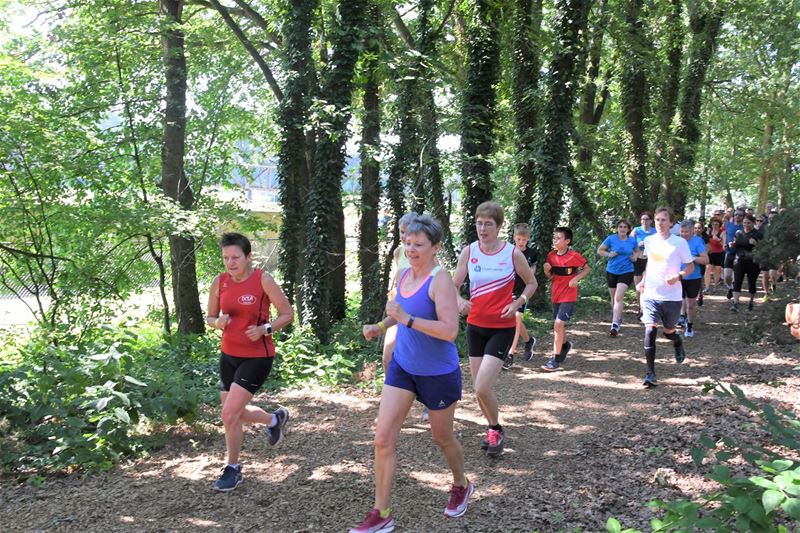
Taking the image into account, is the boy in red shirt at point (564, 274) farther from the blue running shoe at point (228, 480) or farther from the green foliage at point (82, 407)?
the blue running shoe at point (228, 480)

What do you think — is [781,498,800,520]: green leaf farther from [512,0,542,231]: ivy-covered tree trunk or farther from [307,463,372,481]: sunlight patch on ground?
[512,0,542,231]: ivy-covered tree trunk

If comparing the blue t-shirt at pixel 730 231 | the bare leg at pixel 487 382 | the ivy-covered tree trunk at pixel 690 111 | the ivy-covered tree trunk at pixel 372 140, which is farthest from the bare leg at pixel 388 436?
the ivy-covered tree trunk at pixel 690 111

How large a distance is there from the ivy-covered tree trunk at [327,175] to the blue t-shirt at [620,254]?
5.01m

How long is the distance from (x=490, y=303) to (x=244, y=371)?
2187 millimetres

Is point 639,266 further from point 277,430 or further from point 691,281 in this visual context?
point 277,430

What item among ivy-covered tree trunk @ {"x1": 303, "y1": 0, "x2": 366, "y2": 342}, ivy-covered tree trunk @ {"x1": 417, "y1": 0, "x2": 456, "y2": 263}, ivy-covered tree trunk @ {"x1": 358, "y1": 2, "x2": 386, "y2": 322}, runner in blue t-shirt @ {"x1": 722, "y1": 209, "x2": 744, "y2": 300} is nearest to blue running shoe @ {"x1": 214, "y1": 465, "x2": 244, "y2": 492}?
ivy-covered tree trunk @ {"x1": 303, "y1": 0, "x2": 366, "y2": 342}

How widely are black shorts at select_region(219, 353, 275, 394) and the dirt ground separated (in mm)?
870

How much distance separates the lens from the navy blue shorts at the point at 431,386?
4156 millimetres

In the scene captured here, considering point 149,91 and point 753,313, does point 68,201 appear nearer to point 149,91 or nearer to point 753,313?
point 149,91

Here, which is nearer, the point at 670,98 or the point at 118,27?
the point at 118,27

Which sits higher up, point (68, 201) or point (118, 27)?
point (118, 27)

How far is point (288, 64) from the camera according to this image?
12375 millimetres

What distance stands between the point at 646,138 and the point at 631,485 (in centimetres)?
1693

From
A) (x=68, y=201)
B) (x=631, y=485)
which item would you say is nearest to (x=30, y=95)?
(x=68, y=201)
